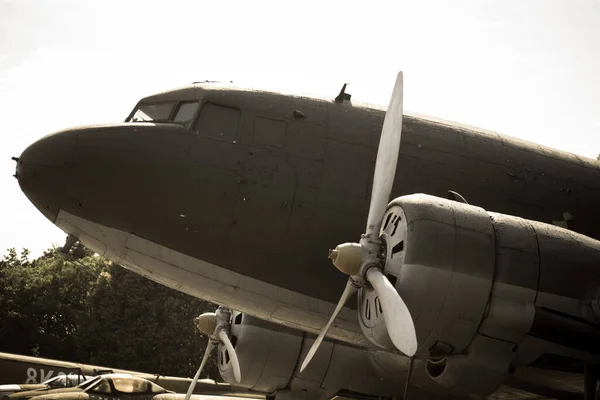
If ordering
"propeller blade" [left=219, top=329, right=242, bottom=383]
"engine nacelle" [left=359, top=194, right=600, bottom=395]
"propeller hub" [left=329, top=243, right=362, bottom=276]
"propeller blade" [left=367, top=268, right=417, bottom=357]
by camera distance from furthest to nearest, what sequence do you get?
"propeller blade" [left=219, top=329, right=242, bottom=383] → "propeller hub" [left=329, top=243, right=362, bottom=276] → "engine nacelle" [left=359, top=194, right=600, bottom=395] → "propeller blade" [left=367, top=268, right=417, bottom=357]

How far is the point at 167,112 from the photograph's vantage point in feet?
34.0

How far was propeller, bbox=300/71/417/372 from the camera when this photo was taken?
727 cm

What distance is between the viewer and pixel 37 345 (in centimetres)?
4625

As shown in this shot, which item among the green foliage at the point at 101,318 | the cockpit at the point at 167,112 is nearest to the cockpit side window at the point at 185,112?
the cockpit at the point at 167,112

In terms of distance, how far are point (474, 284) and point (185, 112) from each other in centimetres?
520

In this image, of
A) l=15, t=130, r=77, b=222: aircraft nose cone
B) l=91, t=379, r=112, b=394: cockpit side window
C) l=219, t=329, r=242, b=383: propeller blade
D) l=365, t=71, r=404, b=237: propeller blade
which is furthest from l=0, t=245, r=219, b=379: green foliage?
l=365, t=71, r=404, b=237: propeller blade

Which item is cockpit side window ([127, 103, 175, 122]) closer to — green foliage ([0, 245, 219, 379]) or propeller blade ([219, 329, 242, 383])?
propeller blade ([219, 329, 242, 383])

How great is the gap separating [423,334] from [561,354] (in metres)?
1.87

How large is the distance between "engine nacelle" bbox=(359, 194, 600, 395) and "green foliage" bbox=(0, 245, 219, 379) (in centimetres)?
3085

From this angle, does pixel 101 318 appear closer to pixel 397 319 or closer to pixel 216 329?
pixel 216 329

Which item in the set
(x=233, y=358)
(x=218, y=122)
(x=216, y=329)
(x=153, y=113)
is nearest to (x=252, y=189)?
(x=218, y=122)

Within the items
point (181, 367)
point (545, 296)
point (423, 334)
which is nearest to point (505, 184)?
point (545, 296)

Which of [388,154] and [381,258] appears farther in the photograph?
[388,154]

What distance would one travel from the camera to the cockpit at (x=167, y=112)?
10188 millimetres
